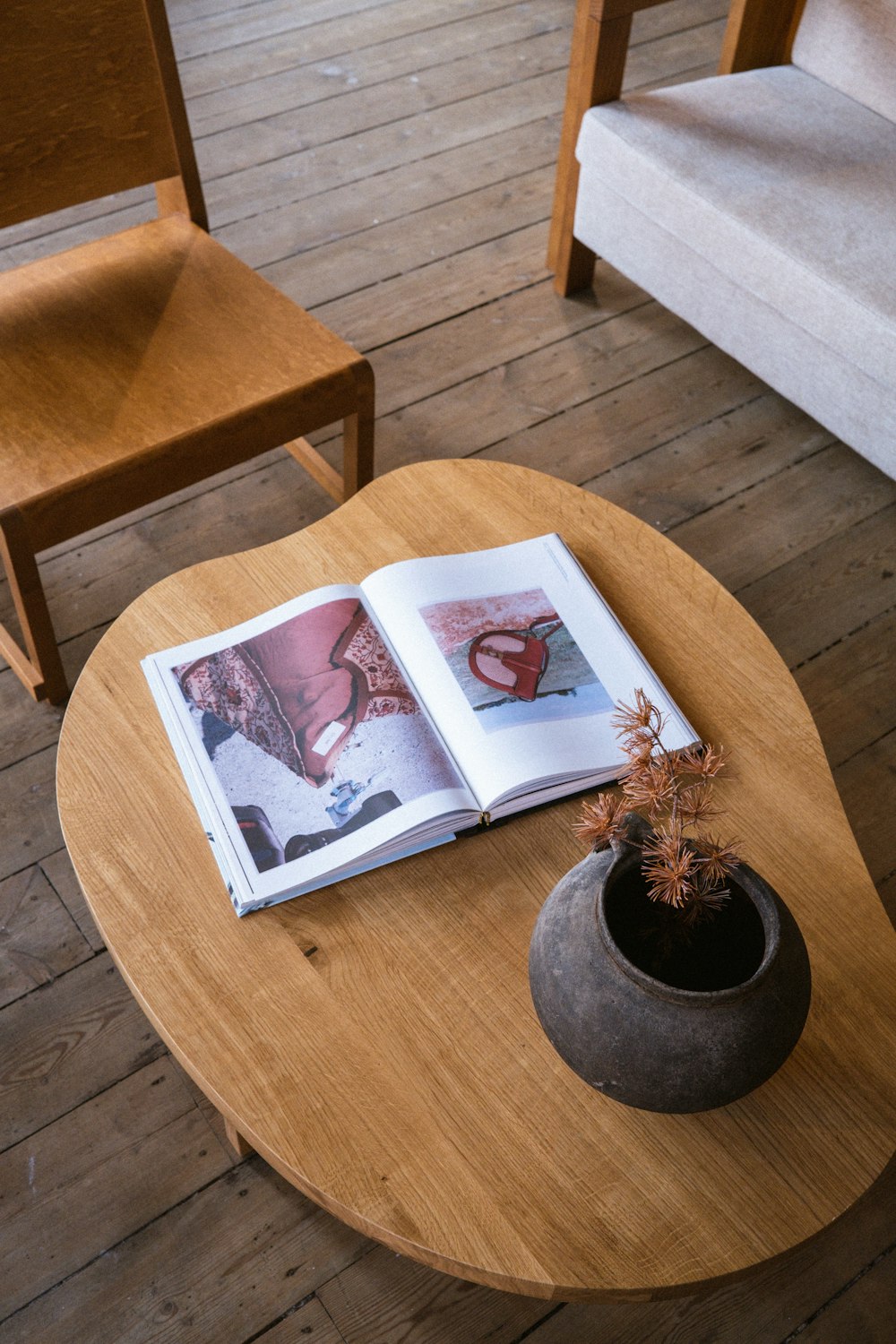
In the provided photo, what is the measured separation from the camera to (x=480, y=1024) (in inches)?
34.6

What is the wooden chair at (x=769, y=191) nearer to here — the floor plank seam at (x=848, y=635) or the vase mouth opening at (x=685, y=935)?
the floor plank seam at (x=848, y=635)

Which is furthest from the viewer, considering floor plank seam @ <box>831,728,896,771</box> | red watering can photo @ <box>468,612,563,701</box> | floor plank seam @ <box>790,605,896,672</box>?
floor plank seam @ <box>790,605,896,672</box>

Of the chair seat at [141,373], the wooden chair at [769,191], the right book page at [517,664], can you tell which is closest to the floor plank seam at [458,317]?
the wooden chair at [769,191]

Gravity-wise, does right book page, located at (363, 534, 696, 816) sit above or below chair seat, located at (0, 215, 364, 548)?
above

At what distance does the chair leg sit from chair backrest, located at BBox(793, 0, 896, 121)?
62.4 inches

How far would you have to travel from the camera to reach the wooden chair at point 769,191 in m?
1.72

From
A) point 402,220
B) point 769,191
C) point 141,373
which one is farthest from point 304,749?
point 402,220

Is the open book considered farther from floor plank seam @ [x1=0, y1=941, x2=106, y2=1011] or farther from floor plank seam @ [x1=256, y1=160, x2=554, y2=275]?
floor plank seam @ [x1=256, y1=160, x2=554, y2=275]

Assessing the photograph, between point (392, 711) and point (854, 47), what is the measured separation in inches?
63.7

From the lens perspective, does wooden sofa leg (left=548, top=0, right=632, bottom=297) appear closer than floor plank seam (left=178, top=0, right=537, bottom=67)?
Yes

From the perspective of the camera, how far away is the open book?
0.97 meters

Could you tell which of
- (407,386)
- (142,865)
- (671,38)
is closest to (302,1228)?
(142,865)

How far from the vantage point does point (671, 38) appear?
282 centimetres

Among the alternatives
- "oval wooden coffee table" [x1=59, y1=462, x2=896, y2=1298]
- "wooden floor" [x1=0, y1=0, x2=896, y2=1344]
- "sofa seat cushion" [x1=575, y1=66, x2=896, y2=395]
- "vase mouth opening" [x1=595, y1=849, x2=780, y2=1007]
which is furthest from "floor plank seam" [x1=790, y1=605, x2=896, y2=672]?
"vase mouth opening" [x1=595, y1=849, x2=780, y2=1007]
